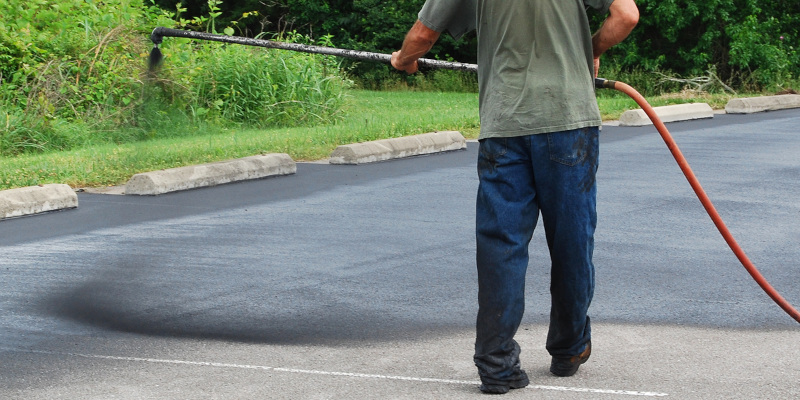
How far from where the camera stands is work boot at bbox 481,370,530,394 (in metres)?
4.41

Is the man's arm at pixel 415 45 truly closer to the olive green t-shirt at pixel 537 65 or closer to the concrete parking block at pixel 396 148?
the olive green t-shirt at pixel 537 65

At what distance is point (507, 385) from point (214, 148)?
28.8 feet

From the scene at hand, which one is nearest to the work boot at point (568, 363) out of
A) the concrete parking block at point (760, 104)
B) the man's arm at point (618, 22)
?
the man's arm at point (618, 22)

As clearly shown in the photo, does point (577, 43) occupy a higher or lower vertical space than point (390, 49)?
higher

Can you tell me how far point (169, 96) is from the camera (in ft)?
50.6

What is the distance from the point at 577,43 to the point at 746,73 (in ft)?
79.0

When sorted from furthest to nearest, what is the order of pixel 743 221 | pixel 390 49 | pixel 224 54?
pixel 390 49, pixel 224 54, pixel 743 221

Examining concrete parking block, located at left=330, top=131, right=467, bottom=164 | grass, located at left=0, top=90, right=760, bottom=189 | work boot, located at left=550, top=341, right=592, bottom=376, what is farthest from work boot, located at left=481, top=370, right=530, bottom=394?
concrete parking block, located at left=330, top=131, right=467, bottom=164

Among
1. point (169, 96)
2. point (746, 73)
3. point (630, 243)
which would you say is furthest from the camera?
point (746, 73)

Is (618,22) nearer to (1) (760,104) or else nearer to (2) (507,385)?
(2) (507,385)

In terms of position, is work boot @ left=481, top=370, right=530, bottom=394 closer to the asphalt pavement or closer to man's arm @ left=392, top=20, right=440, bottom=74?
the asphalt pavement

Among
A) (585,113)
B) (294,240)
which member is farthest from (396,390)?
(294,240)

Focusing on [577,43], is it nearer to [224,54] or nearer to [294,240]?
[294,240]

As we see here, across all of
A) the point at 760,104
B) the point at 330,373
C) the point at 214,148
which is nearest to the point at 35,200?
the point at 214,148
